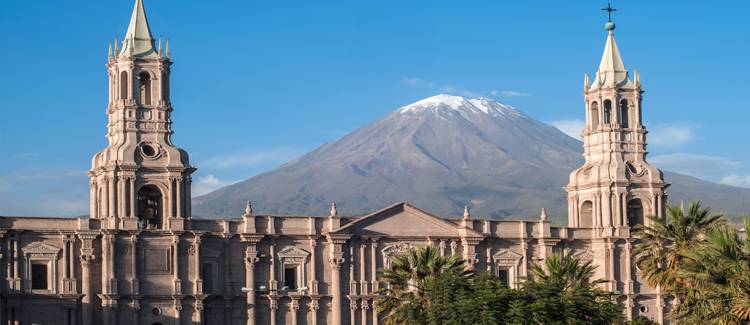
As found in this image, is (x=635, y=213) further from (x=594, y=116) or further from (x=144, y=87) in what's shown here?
(x=144, y=87)

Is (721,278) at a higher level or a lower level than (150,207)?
lower

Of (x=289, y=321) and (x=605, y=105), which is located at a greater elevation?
(x=605, y=105)

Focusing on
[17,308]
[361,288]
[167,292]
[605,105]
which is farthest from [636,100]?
[17,308]

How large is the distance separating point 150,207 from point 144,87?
7.44 meters

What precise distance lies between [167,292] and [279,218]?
8.60 metres

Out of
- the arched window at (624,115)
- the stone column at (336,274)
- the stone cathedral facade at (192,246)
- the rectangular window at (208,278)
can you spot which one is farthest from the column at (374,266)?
the arched window at (624,115)

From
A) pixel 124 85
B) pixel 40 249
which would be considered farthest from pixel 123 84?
pixel 40 249

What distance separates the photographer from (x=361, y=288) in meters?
100

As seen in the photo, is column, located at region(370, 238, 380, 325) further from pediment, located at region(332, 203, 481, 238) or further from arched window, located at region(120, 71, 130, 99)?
arched window, located at region(120, 71, 130, 99)

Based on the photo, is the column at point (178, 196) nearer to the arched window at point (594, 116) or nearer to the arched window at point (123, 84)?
the arched window at point (123, 84)

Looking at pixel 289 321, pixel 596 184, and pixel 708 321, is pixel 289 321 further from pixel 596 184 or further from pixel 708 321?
pixel 708 321

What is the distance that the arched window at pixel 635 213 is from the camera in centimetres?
10950

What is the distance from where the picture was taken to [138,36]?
96.1 meters

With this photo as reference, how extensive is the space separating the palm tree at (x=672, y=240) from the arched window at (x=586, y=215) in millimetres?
23887
